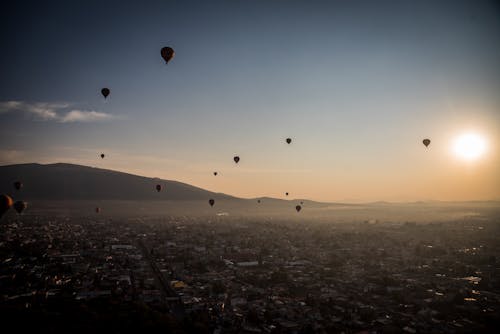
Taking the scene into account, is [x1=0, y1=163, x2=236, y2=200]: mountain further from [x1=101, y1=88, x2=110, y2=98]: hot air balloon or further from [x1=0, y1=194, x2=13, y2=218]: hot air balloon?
[x1=0, y1=194, x2=13, y2=218]: hot air balloon

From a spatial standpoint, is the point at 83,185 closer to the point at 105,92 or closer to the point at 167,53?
the point at 105,92

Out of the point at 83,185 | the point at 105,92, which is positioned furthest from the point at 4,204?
the point at 83,185

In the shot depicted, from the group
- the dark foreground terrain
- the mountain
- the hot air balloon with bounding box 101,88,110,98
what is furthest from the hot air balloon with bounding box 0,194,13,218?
the mountain

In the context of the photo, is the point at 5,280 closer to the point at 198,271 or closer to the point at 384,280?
the point at 198,271

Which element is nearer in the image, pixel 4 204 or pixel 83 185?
pixel 4 204

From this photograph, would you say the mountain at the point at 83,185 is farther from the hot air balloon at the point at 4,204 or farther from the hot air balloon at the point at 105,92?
the hot air balloon at the point at 4,204
